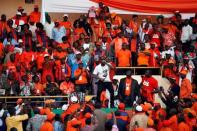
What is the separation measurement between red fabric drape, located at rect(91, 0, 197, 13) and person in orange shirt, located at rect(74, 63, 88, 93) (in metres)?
3.91

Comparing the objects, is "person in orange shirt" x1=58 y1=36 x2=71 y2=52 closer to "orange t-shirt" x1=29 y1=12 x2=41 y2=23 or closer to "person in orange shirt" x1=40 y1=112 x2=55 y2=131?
"orange t-shirt" x1=29 y1=12 x2=41 y2=23

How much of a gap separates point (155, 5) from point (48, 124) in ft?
28.4

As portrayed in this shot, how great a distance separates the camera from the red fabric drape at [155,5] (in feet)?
81.1

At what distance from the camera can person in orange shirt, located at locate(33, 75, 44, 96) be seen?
20984 mm

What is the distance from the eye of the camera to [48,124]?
Result: 1786 cm

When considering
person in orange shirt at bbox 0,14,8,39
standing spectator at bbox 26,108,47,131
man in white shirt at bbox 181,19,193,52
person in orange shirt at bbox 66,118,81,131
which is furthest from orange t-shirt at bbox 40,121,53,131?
man in white shirt at bbox 181,19,193,52

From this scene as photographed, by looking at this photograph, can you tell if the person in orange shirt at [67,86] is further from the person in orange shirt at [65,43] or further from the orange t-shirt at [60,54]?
the person in orange shirt at [65,43]

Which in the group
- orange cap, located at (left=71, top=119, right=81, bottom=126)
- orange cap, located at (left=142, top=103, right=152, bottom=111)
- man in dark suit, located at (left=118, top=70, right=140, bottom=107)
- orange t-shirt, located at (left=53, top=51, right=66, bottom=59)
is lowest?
orange cap, located at (left=71, top=119, right=81, bottom=126)

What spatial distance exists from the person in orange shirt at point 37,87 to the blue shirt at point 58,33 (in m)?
2.83

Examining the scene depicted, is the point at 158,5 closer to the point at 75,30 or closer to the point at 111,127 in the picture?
the point at 75,30

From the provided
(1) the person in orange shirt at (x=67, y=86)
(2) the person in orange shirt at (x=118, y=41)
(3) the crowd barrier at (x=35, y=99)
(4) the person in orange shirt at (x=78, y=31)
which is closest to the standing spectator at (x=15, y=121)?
(3) the crowd barrier at (x=35, y=99)

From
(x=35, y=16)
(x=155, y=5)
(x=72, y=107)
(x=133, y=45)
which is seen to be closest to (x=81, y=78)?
(x=133, y=45)

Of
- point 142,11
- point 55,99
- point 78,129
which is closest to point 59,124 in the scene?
point 78,129

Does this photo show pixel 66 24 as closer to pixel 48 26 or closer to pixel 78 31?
pixel 78 31
